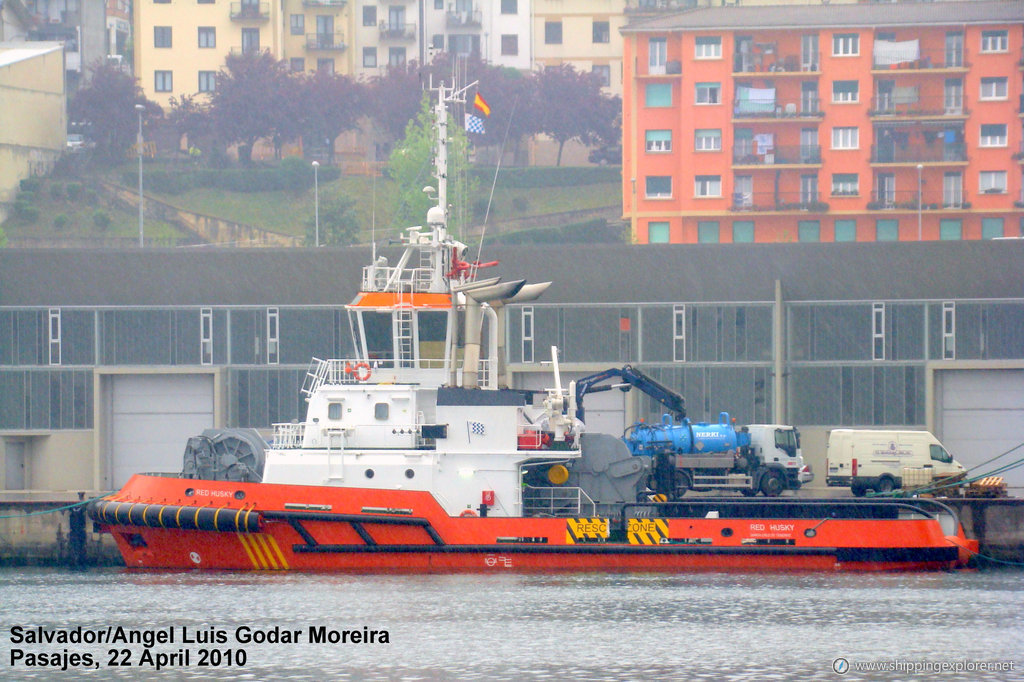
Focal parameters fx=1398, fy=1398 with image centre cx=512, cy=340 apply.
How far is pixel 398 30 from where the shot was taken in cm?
8569

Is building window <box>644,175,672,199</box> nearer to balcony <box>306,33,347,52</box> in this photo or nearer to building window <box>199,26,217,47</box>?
balcony <box>306,33,347,52</box>

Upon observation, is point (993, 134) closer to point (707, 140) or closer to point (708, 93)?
point (707, 140)

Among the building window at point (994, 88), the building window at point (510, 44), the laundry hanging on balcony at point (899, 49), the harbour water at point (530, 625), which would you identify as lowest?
the harbour water at point (530, 625)

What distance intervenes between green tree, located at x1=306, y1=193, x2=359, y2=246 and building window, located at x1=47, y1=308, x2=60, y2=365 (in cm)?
3055

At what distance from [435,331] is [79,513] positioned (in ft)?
24.5

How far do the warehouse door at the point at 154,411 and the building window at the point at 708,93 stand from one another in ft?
114

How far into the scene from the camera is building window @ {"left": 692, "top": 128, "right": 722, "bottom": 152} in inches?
2518

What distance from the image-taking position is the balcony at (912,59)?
208 ft

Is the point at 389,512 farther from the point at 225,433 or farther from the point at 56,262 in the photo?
the point at 56,262

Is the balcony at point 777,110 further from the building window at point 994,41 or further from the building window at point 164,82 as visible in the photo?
the building window at point 164,82

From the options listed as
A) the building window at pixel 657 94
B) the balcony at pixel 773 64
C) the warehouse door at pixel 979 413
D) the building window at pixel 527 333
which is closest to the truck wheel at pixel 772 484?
the warehouse door at pixel 979 413

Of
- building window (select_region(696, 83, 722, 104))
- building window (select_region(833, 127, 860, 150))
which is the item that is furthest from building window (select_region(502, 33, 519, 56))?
building window (select_region(833, 127, 860, 150))

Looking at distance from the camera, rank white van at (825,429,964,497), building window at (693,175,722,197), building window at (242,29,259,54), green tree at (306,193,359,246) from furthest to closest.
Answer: building window at (242,29,259,54), green tree at (306,193,359,246), building window at (693,175,722,197), white van at (825,429,964,497)

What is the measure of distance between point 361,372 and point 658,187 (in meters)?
43.5
